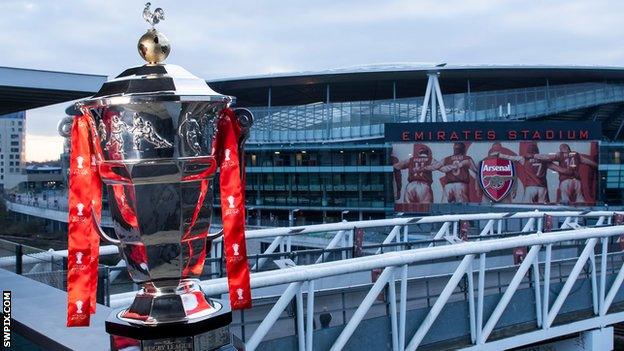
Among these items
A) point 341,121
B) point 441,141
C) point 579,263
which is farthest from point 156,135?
point 341,121

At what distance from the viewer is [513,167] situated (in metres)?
48.9

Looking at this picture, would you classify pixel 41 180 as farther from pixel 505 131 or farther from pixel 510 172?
pixel 510 172

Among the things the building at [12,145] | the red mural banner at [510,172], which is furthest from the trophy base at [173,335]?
the building at [12,145]

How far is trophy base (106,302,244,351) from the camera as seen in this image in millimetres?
2939

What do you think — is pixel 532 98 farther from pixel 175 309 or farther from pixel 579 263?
pixel 175 309

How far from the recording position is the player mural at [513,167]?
160ft

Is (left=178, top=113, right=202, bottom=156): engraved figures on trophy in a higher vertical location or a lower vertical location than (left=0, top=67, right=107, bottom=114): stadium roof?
lower

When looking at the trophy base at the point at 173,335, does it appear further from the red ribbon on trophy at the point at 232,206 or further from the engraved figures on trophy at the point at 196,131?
the engraved figures on trophy at the point at 196,131

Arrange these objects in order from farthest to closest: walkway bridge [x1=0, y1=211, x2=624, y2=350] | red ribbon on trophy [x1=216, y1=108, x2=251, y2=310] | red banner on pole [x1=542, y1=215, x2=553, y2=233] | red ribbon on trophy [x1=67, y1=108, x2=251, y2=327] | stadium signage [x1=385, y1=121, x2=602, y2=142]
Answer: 1. stadium signage [x1=385, y1=121, x2=602, y2=142]
2. red banner on pole [x1=542, y1=215, x2=553, y2=233]
3. walkway bridge [x1=0, y1=211, x2=624, y2=350]
4. red ribbon on trophy [x1=216, y1=108, x2=251, y2=310]
5. red ribbon on trophy [x1=67, y1=108, x2=251, y2=327]

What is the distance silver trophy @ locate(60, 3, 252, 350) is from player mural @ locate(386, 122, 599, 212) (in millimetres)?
47246

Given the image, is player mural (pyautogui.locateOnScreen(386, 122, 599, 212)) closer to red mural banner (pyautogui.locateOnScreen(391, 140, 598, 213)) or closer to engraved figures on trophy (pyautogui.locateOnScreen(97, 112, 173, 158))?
red mural banner (pyautogui.locateOnScreen(391, 140, 598, 213))

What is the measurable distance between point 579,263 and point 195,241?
11519mm

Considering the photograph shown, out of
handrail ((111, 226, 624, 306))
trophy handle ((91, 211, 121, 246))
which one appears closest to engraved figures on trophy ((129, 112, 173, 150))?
trophy handle ((91, 211, 121, 246))

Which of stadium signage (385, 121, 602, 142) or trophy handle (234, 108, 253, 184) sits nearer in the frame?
trophy handle (234, 108, 253, 184)
